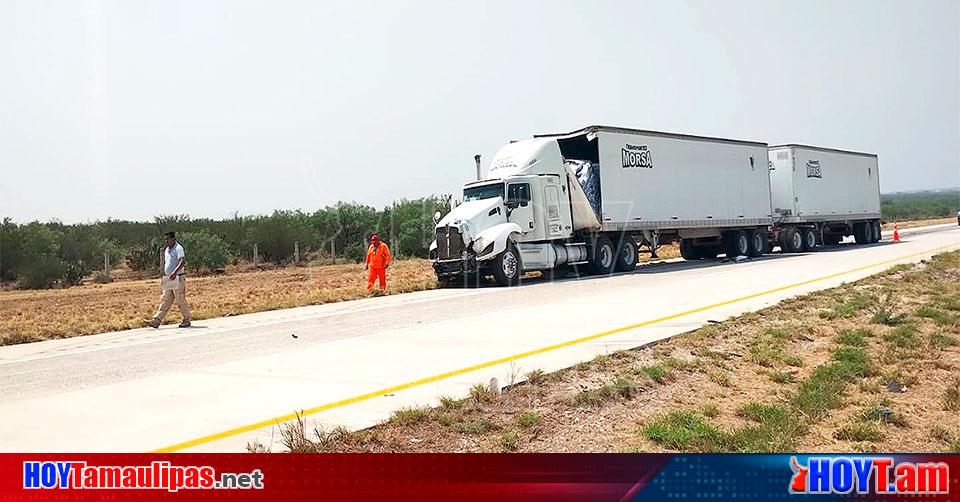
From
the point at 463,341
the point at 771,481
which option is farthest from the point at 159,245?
the point at 771,481

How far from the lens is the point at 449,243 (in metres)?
22.8

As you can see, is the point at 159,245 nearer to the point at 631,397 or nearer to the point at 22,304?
the point at 22,304

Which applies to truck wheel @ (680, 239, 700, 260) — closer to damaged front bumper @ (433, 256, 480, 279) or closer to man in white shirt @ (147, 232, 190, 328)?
damaged front bumper @ (433, 256, 480, 279)

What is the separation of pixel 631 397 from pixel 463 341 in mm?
4347

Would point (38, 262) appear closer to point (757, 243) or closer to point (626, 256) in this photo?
point (626, 256)

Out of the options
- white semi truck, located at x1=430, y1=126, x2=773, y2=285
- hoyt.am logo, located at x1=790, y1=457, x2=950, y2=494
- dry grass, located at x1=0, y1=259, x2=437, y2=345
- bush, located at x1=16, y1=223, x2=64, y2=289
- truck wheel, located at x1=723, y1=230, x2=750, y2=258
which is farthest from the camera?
bush, located at x1=16, y1=223, x2=64, y2=289

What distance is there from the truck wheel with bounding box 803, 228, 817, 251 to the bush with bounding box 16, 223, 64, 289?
122 feet

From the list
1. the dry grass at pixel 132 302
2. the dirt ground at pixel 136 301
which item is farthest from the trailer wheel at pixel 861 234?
the dry grass at pixel 132 302

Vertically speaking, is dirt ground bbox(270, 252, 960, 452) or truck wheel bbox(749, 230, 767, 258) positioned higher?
truck wheel bbox(749, 230, 767, 258)

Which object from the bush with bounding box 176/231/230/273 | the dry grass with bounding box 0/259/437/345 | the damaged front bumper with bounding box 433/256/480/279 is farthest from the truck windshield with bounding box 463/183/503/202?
the bush with bounding box 176/231/230/273

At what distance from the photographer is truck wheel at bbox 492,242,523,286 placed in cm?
2261

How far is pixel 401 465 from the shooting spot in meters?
4.25

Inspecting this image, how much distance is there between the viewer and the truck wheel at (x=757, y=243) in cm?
3338

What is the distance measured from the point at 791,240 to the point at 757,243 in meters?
2.90
